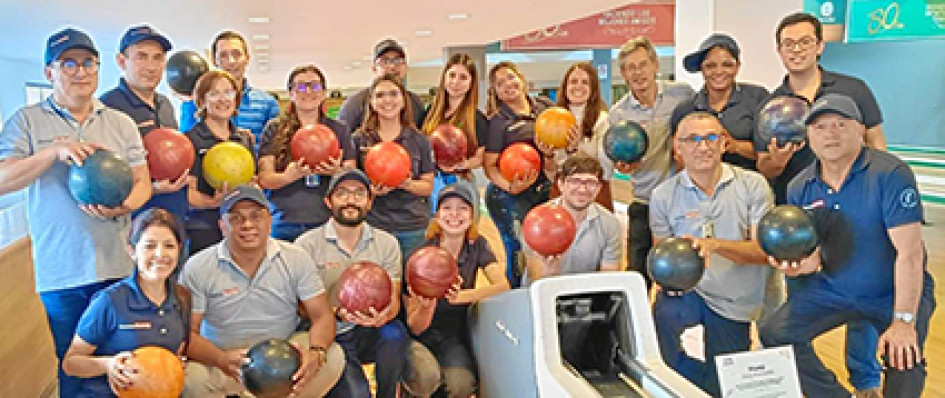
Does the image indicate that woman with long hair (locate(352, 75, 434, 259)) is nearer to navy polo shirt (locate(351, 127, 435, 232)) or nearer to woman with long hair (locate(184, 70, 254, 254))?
navy polo shirt (locate(351, 127, 435, 232))

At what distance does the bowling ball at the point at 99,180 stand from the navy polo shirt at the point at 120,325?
25 cm

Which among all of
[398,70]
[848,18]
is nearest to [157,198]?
[398,70]

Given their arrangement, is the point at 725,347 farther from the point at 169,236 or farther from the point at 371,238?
the point at 169,236

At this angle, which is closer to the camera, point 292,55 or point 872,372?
point 872,372

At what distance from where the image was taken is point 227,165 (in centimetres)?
265

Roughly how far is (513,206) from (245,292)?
1414 mm

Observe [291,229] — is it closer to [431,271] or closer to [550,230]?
[431,271]

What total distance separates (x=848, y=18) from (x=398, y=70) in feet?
12.5

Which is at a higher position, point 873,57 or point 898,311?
point 873,57

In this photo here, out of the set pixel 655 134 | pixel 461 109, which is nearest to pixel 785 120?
pixel 655 134

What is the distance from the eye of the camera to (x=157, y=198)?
8.57 ft

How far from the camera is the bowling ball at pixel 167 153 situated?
250 centimetres

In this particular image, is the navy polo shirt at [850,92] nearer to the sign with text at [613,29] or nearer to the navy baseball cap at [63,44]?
the navy baseball cap at [63,44]

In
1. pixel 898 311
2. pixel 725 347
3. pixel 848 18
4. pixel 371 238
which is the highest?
pixel 848 18
